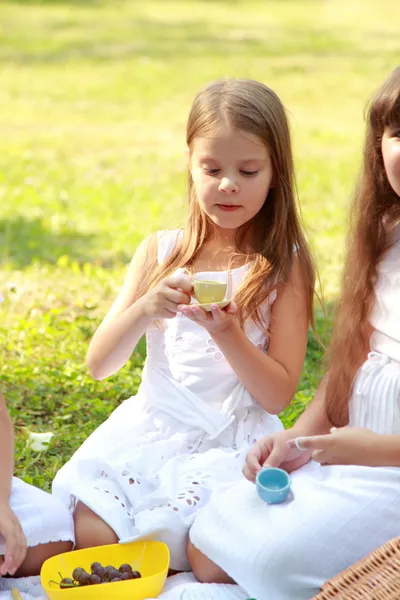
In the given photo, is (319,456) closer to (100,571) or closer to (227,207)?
(100,571)

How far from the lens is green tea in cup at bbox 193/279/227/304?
3.12 m

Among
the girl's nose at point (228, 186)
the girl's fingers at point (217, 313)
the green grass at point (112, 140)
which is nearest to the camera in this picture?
the girl's fingers at point (217, 313)

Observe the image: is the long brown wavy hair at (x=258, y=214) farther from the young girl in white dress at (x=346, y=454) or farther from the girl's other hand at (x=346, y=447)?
the girl's other hand at (x=346, y=447)

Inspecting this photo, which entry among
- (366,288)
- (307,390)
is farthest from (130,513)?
(307,390)

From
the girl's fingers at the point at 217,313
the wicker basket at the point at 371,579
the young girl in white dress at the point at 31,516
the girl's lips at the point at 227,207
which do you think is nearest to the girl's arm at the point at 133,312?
the girl's fingers at the point at 217,313

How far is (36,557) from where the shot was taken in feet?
10.4

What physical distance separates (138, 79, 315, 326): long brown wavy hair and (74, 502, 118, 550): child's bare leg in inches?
31.8

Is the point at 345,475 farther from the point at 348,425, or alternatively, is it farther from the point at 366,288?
the point at 366,288

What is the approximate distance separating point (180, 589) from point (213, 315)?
0.80 metres

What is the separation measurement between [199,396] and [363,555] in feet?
3.01

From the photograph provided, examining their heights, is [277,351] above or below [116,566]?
above

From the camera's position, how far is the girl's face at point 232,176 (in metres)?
3.39

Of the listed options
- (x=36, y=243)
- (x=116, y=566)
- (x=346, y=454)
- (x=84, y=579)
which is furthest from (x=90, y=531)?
(x=36, y=243)

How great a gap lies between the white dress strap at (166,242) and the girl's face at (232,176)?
293mm
